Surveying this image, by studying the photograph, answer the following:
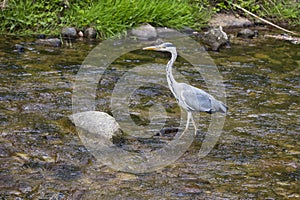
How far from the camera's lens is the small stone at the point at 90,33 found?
9.21 m

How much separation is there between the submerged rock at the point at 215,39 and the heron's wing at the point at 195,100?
333cm

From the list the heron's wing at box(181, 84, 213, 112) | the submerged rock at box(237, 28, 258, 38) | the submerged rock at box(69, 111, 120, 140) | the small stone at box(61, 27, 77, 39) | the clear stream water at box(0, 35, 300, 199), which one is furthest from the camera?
the submerged rock at box(237, 28, 258, 38)

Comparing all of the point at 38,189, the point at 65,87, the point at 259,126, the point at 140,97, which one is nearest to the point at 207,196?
the point at 38,189

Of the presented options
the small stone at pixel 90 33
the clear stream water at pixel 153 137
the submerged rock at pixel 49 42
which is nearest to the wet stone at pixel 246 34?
the clear stream water at pixel 153 137

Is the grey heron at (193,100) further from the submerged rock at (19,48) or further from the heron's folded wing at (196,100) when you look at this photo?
the submerged rock at (19,48)

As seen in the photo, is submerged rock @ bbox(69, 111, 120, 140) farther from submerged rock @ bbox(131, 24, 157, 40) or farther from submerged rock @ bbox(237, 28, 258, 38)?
Result: submerged rock @ bbox(237, 28, 258, 38)

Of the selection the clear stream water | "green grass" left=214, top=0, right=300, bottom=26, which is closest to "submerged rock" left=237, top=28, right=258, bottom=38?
"green grass" left=214, top=0, right=300, bottom=26

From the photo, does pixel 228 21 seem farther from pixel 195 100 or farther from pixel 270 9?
pixel 195 100

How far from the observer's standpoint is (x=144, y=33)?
937 centimetres

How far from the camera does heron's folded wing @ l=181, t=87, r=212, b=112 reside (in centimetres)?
571

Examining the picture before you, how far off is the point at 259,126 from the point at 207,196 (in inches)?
71.9

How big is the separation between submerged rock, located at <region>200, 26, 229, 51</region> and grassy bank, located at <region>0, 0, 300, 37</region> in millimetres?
728

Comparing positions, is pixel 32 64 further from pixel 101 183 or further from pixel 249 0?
pixel 249 0

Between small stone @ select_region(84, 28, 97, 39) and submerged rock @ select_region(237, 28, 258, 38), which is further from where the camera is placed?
submerged rock @ select_region(237, 28, 258, 38)
